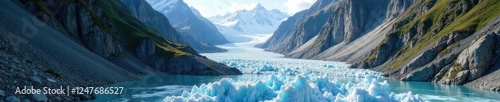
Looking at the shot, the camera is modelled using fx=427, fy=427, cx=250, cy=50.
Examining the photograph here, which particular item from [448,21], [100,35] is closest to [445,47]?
[448,21]

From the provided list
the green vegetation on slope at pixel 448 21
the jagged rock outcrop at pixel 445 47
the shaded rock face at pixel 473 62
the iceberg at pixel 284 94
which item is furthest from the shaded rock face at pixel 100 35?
the green vegetation on slope at pixel 448 21

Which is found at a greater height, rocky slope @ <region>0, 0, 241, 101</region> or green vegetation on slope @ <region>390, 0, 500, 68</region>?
green vegetation on slope @ <region>390, 0, 500, 68</region>

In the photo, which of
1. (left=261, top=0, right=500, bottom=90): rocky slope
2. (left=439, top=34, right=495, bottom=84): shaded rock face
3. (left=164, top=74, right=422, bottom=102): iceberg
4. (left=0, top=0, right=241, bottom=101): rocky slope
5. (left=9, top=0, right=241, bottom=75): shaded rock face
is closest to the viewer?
(left=164, top=74, right=422, bottom=102): iceberg

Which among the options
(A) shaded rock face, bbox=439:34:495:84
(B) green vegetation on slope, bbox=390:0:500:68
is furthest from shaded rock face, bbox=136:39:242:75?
(A) shaded rock face, bbox=439:34:495:84

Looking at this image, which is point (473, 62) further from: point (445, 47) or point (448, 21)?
point (448, 21)

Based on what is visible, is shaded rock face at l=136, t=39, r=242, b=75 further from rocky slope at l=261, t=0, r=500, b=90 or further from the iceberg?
the iceberg
